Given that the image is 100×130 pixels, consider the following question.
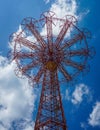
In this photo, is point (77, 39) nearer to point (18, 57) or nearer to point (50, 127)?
point (18, 57)

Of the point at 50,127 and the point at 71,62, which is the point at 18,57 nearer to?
the point at 71,62

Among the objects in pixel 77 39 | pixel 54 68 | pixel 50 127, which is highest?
pixel 77 39

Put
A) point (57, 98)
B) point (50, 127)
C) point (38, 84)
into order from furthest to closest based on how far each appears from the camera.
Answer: point (38, 84) → point (57, 98) → point (50, 127)

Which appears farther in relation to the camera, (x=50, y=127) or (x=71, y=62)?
(x=71, y=62)

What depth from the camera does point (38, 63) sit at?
4016 centimetres

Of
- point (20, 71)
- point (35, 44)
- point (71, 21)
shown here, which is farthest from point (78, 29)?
point (20, 71)

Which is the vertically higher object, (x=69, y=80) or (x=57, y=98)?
(x=69, y=80)

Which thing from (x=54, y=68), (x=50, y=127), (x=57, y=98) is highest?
(x=54, y=68)

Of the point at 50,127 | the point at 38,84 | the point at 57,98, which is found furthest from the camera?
the point at 38,84

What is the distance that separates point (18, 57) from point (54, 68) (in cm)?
409

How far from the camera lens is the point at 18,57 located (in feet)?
133

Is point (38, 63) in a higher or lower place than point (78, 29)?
lower

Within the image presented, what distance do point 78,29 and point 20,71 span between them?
7380 mm

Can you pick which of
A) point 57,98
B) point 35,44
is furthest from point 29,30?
point 57,98
